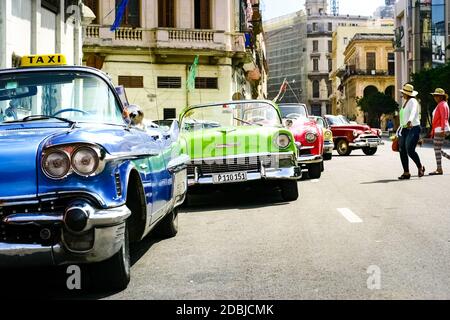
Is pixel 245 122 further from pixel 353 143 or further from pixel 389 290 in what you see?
pixel 353 143

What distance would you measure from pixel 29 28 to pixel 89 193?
15933 mm

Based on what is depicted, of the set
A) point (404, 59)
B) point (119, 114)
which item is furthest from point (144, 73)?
point (404, 59)

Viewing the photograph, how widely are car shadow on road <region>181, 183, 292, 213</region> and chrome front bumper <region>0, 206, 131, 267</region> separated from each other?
546cm

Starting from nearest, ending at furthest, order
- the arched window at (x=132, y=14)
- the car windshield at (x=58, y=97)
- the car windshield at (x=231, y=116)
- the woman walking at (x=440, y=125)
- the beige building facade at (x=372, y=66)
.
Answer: the car windshield at (x=58, y=97) → the car windshield at (x=231, y=116) → the woman walking at (x=440, y=125) → the arched window at (x=132, y=14) → the beige building facade at (x=372, y=66)

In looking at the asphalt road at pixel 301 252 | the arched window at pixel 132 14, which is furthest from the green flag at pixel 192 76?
the asphalt road at pixel 301 252

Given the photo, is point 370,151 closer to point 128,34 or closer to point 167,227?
point 128,34

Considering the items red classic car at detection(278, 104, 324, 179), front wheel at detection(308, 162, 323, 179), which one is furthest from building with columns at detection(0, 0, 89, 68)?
front wheel at detection(308, 162, 323, 179)

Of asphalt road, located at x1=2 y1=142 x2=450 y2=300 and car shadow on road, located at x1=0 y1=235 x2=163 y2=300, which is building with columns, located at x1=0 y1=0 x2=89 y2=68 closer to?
asphalt road, located at x1=2 y1=142 x2=450 y2=300

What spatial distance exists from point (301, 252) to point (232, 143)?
4002 millimetres

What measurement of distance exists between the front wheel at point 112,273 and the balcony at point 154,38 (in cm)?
2956

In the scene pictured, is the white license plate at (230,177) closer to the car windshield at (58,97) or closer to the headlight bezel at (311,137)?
the car windshield at (58,97)

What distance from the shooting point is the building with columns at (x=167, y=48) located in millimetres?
34125

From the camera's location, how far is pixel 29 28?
19375mm


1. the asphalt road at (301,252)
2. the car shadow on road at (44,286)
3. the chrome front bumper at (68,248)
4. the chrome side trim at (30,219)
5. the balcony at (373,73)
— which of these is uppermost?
the balcony at (373,73)
